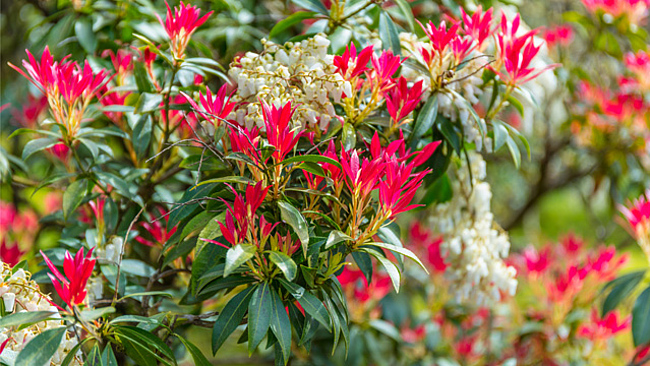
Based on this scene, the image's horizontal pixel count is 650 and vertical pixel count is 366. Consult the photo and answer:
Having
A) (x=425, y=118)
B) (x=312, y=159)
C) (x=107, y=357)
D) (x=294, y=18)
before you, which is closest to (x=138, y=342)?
(x=107, y=357)

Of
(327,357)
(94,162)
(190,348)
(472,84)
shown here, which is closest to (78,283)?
(190,348)

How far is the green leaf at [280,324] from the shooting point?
2.96ft

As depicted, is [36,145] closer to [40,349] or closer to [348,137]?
[40,349]

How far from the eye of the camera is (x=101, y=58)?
155 cm

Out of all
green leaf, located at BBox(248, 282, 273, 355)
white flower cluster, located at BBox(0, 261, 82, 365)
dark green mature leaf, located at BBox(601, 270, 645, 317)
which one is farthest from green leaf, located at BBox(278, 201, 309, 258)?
dark green mature leaf, located at BBox(601, 270, 645, 317)

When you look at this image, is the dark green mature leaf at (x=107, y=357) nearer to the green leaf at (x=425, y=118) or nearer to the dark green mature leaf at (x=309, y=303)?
the dark green mature leaf at (x=309, y=303)

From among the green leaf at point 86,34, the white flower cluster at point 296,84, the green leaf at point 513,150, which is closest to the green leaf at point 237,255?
the white flower cluster at point 296,84

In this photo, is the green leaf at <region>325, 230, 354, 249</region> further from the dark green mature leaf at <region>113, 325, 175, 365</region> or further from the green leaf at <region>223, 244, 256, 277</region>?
the dark green mature leaf at <region>113, 325, 175, 365</region>

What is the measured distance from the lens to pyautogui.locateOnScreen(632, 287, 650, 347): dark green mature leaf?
1375 millimetres

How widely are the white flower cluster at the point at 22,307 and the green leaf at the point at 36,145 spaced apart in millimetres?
263

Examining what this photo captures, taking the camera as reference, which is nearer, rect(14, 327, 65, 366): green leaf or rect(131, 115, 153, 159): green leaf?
rect(14, 327, 65, 366): green leaf

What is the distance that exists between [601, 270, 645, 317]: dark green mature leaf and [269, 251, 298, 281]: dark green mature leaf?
1.05 meters

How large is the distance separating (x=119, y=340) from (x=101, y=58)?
35.8 inches

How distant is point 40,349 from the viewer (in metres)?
0.80
